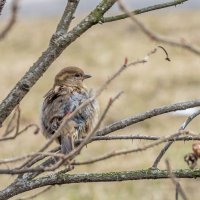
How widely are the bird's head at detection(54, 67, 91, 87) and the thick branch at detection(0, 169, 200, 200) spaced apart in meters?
2.65

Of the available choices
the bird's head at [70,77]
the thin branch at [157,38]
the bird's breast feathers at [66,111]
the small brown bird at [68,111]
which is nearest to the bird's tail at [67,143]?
the small brown bird at [68,111]

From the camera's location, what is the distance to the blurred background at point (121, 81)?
1110 cm

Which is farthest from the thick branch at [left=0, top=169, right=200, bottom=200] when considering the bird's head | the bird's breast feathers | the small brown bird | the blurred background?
the bird's head

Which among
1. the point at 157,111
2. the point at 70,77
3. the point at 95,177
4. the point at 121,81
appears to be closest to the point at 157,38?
the point at 95,177

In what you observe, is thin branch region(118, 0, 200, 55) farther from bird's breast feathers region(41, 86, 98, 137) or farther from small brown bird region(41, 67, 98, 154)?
bird's breast feathers region(41, 86, 98, 137)

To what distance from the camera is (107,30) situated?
30.0m

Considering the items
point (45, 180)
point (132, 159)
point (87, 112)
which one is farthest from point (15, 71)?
point (45, 180)

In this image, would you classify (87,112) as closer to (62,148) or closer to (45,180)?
(62,148)

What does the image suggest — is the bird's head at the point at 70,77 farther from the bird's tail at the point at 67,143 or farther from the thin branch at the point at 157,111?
the thin branch at the point at 157,111

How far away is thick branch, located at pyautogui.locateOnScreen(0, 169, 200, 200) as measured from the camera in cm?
342

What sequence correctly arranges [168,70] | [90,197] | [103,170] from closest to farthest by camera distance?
[90,197] → [103,170] → [168,70]

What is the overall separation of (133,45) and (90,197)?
16.5m

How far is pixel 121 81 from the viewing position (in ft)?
68.2

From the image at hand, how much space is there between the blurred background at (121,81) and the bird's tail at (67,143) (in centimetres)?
105
